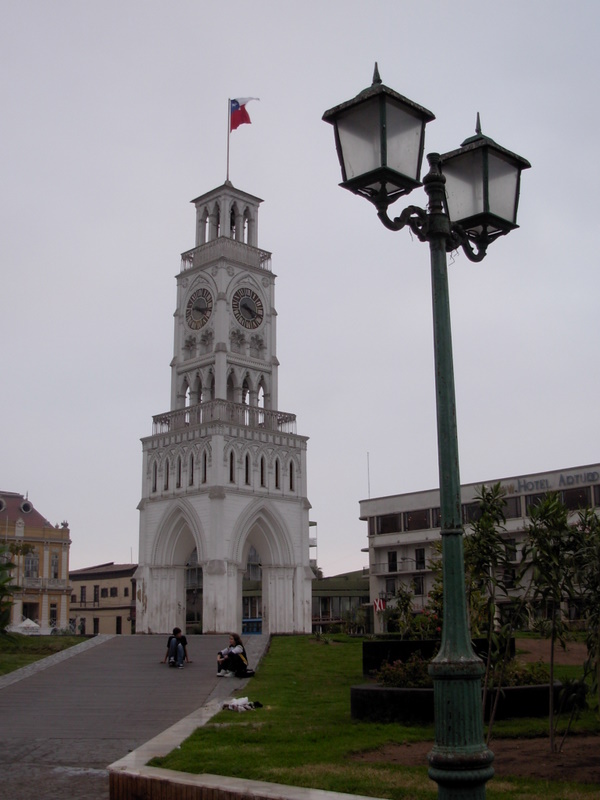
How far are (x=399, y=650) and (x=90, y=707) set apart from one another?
20.8 ft

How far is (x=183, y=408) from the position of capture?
4541 cm

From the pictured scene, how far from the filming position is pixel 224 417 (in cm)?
4347

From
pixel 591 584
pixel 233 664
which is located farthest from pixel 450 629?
pixel 233 664

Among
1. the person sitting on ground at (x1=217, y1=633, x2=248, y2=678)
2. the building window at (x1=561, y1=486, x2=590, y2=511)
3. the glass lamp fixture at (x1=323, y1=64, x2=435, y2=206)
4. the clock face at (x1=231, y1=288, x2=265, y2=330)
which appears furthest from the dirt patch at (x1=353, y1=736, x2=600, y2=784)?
the building window at (x1=561, y1=486, x2=590, y2=511)

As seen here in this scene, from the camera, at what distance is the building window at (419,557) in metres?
63.9

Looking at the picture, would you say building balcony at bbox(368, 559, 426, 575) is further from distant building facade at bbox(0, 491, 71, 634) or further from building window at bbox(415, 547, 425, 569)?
distant building facade at bbox(0, 491, 71, 634)

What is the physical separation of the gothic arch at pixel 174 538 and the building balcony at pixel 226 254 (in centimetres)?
1266

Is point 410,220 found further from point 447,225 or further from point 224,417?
point 224,417

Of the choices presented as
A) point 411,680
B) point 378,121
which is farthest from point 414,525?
point 378,121

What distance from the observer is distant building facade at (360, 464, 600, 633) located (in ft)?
194

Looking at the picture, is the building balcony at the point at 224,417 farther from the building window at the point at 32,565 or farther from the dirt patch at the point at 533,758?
the dirt patch at the point at 533,758

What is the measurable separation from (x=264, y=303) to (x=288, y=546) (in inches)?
495

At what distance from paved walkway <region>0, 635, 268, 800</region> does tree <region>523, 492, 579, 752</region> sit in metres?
5.60

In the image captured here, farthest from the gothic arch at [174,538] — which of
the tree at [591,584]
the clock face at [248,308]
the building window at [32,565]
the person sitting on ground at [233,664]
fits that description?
the tree at [591,584]
